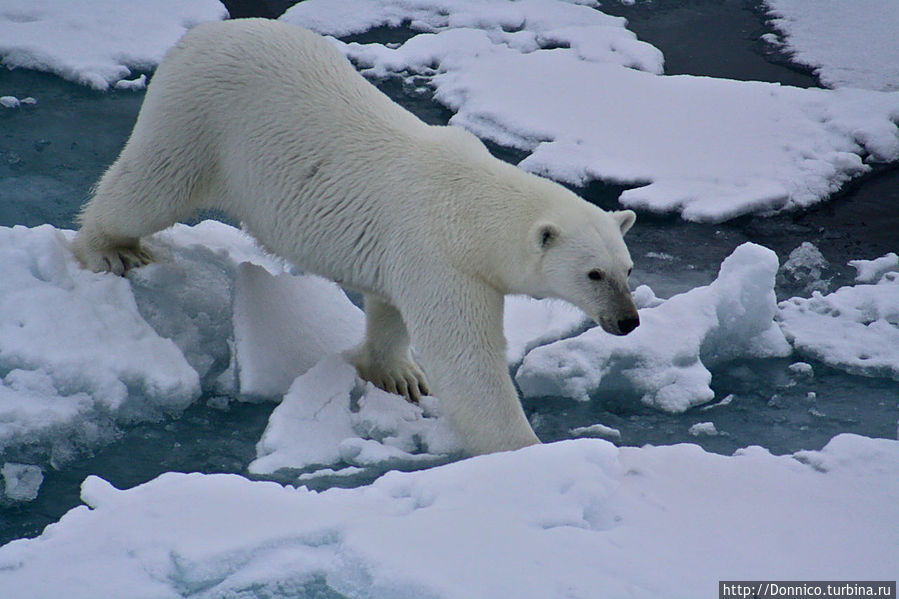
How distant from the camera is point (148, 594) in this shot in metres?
2.61

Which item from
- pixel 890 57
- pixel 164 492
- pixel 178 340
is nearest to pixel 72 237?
pixel 178 340

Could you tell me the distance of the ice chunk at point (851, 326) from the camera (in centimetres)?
511

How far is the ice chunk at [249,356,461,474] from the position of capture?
423 centimetres

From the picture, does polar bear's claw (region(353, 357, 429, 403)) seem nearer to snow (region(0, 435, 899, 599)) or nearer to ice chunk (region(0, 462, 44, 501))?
ice chunk (region(0, 462, 44, 501))

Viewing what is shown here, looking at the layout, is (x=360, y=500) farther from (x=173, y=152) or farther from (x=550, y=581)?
(x=173, y=152)

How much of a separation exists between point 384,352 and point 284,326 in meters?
0.49

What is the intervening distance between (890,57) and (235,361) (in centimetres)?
666

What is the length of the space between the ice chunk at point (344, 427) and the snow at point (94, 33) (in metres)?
3.99

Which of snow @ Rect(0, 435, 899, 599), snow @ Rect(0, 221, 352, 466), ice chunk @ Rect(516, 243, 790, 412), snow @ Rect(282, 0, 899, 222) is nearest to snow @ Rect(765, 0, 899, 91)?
snow @ Rect(282, 0, 899, 222)

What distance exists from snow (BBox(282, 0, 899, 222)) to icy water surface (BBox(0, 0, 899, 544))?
0.17 metres

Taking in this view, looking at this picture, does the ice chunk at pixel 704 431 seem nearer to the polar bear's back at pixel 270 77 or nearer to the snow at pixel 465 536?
the snow at pixel 465 536

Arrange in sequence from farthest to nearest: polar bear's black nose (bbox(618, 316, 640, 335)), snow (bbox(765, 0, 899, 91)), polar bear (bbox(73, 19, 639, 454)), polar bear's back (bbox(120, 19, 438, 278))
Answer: snow (bbox(765, 0, 899, 91)) → polar bear's back (bbox(120, 19, 438, 278)) → polar bear (bbox(73, 19, 639, 454)) → polar bear's black nose (bbox(618, 316, 640, 335))

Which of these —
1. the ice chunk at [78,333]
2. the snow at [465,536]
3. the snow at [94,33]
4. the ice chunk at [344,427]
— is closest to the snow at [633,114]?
the snow at [94,33]

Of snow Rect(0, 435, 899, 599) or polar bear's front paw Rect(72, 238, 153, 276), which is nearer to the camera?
snow Rect(0, 435, 899, 599)
